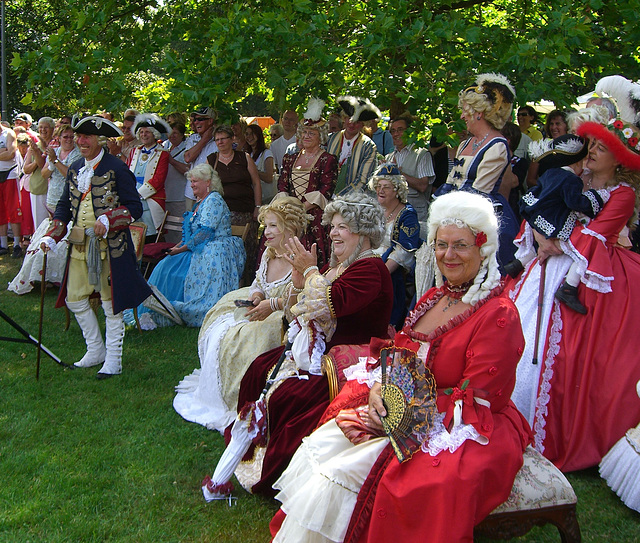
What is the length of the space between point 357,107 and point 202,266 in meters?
2.33

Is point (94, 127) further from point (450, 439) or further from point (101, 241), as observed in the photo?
point (450, 439)

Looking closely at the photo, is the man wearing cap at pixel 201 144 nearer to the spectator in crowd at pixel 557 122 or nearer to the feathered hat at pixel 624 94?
the spectator in crowd at pixel 557 122

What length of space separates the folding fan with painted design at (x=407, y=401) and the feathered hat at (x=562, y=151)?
1.97 metres

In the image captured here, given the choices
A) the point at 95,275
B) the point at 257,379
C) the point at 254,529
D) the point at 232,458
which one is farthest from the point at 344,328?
the point at 95,275

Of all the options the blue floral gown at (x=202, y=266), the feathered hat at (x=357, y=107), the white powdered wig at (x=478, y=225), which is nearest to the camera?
the white powdered wig at (x=478, y=225)

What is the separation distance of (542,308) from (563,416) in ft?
2.17

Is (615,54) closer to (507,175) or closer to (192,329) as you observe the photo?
(507,175)

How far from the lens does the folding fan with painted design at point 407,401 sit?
255 cm

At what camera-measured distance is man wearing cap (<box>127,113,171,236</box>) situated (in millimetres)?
8109

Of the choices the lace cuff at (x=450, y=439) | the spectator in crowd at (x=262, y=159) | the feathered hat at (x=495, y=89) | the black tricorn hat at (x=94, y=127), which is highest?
the feathered hat at (x=495, y=89)

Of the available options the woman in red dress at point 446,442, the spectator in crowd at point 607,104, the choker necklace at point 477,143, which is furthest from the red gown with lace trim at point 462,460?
the choker necklace at point 477,143

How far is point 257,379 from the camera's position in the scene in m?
3.83

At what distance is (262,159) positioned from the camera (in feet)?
28.0

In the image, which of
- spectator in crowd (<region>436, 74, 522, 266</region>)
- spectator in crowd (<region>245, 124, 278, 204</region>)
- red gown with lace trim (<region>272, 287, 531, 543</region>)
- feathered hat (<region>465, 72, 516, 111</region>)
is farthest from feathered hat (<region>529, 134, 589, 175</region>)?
spectator in crowd (<region>245, 124, 278, 204</region>)
